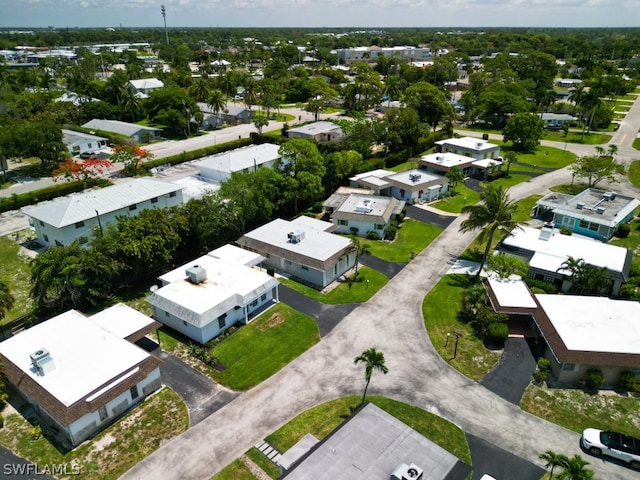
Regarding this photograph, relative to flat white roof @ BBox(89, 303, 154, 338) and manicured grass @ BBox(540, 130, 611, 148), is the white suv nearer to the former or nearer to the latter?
flat white roof @ BBox(89, 303, 154, 338)

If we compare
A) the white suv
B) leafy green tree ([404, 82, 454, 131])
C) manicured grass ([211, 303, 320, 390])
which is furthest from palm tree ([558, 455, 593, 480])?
leafy green tree ([404, 82, 454, 131])

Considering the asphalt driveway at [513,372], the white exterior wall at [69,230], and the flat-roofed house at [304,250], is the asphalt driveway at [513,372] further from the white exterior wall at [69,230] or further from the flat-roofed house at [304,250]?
the white exterior wall at [69,230]

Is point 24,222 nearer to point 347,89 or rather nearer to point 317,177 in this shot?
point 317,177

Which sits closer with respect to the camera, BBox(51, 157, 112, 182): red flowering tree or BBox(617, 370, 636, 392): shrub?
BBox(617, 370, 636, 392): shrub

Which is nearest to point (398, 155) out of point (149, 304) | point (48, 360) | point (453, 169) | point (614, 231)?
point (453, 169)

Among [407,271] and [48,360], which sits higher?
[48,360]

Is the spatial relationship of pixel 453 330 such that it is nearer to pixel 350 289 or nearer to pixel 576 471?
pixel 350 289
